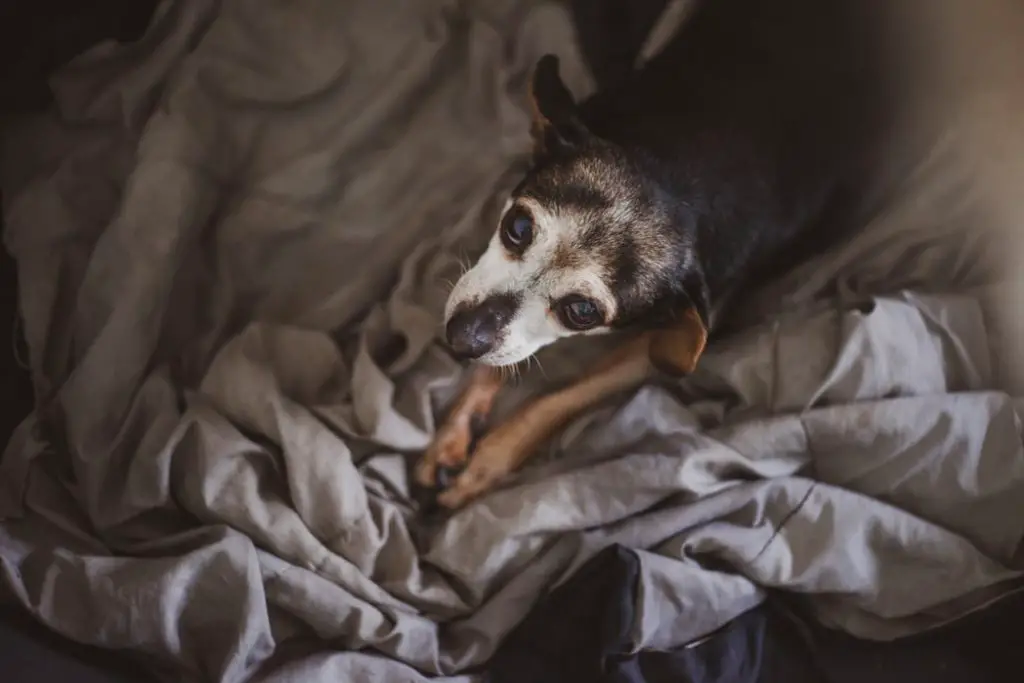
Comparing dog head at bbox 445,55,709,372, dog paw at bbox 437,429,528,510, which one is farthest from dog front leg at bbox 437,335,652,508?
dog head at bbox 445,55,709,372

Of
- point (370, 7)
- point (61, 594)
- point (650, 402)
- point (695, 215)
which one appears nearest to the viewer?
point (61, 594)

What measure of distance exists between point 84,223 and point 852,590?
146 centimetres

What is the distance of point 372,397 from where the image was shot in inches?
60.9

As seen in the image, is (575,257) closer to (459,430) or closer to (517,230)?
(517,230)

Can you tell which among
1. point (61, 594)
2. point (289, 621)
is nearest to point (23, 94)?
point (61, 594)

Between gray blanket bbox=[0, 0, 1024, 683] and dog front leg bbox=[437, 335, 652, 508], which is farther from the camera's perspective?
dog front leg bbox=[437, 335, 652, 508]

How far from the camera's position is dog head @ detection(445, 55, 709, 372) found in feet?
4.72

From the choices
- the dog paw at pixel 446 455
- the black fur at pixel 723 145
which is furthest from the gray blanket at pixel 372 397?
the black fur at pixel 723 145

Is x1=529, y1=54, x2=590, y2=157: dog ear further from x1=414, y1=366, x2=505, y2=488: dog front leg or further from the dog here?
x1=414, y1=366, x2=505, y2=488: dog front leg

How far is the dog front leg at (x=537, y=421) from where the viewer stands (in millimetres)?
1572

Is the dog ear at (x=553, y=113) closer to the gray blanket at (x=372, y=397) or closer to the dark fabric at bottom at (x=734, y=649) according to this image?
the gray blanket at (x=372, y=397)

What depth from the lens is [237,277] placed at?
1710 mm

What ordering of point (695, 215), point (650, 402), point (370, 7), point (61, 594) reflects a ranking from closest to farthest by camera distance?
1. point (61, 594)
2. point (695, 215)
3. point (650, 402)
4. point (370, 7)

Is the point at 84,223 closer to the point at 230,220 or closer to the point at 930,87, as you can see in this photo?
the point at 230,220
